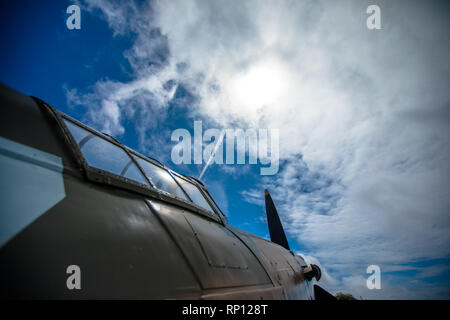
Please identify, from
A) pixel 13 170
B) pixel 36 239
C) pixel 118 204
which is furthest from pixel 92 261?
pixel 13 170

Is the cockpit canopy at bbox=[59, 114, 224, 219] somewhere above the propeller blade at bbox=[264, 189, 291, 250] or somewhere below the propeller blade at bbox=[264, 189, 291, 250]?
above

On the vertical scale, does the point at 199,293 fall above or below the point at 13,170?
below

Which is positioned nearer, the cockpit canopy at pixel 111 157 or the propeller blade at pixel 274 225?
the cockpit canopy at pixel 111 157

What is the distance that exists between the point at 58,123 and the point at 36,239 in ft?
4.34

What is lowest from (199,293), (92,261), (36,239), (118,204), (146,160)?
(199,293)

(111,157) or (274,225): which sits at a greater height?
(111,157)

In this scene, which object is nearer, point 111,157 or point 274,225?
point 111,157

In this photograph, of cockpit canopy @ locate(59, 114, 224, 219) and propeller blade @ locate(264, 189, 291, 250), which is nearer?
cockpit canopy @ locate(59, 114, 224, 219)

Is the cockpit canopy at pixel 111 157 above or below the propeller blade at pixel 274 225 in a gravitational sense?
above

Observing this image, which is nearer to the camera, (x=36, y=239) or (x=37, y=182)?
(x=36, y=239)
